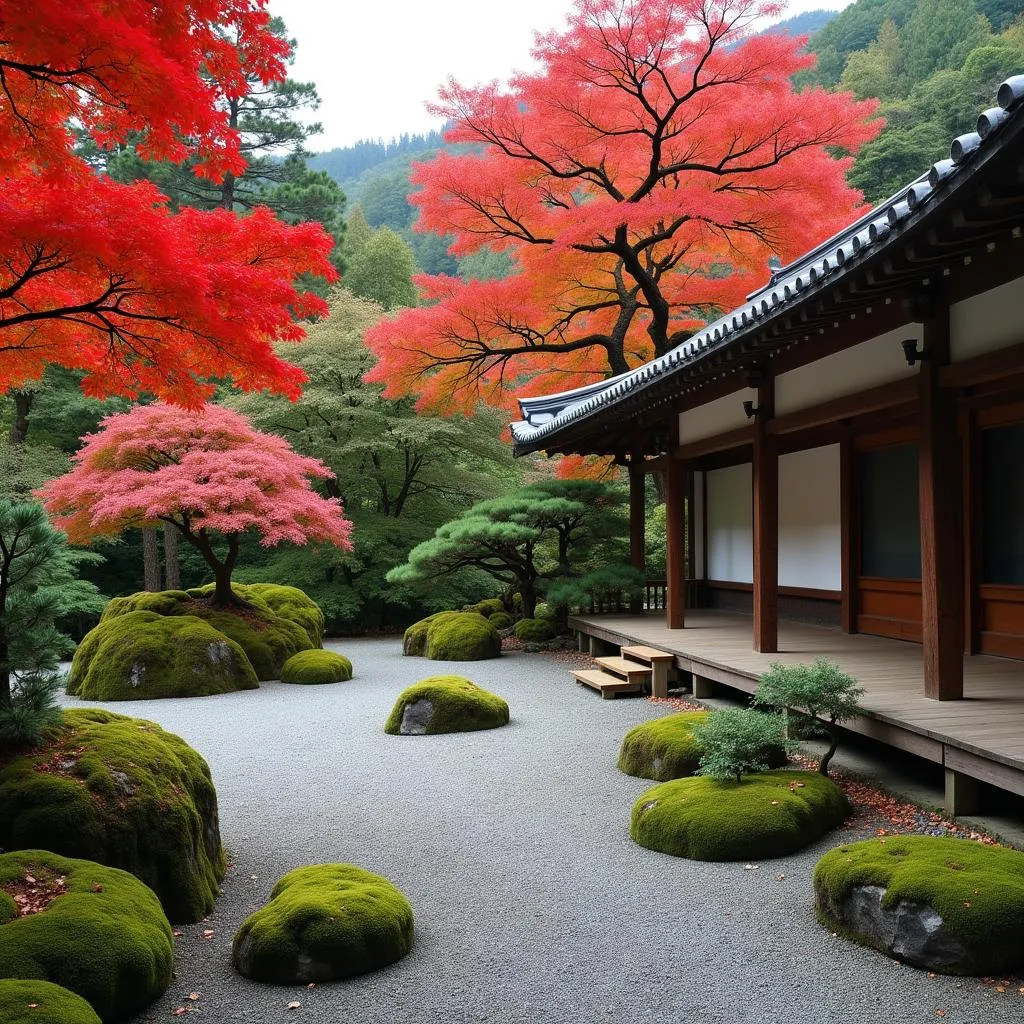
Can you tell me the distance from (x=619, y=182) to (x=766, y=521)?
971 centimetres

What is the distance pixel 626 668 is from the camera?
9156mm

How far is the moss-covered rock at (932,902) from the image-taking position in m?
3.07

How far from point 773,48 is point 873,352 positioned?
29.5 feet

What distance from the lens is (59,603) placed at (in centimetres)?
384

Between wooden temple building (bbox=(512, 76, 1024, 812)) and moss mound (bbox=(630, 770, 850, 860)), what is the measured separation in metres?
0.67

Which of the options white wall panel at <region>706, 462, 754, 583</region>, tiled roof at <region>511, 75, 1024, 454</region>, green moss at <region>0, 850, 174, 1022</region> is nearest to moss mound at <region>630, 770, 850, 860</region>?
green moss at <region>0, 850, 174, 1022</region>

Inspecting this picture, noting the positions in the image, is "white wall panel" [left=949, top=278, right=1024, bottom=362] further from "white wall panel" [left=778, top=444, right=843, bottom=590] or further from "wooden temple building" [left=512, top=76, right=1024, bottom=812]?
"white wall panel" [left=778, top=444, right=843, bottom=590]

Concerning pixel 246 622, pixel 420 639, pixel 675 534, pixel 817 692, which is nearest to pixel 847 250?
pixel 817 692

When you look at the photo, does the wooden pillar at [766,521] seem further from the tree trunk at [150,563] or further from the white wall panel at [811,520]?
the tree trunk at [150,563]

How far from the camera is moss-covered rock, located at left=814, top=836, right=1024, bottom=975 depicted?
10.1 feet

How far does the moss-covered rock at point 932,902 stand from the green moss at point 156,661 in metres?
8.29

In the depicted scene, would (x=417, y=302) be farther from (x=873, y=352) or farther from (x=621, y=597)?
(x=873, y=352)

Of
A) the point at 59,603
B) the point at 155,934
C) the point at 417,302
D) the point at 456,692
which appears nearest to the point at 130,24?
the point at 59,603

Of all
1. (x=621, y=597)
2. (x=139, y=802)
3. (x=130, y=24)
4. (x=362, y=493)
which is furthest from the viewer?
(x=362, y=493)
